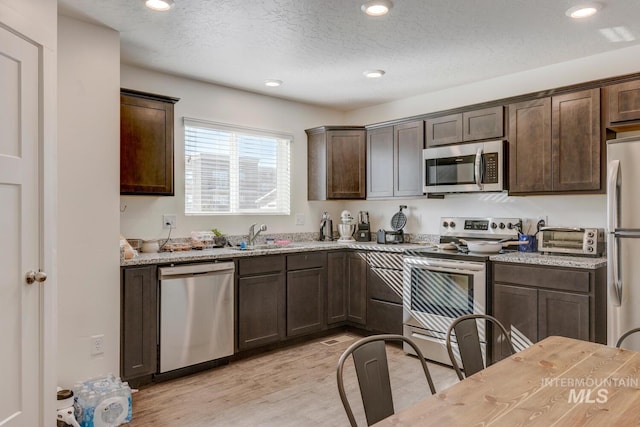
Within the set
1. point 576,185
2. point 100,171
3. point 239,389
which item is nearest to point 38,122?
point 100,171

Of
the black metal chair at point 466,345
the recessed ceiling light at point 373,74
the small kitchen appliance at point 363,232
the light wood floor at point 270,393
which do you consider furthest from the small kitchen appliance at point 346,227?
the black metal chair at point 466,345

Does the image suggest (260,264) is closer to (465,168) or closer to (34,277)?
(34,277)

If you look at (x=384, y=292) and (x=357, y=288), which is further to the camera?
(x=357, y=288)

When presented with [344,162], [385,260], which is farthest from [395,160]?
[385,260]

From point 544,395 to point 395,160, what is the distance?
11.1ft

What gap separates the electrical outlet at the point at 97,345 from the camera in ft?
9.47

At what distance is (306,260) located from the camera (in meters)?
4.16

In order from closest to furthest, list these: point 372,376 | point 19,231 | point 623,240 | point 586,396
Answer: point 586,396 < point 372,376 < point 19,231 < point 623,240

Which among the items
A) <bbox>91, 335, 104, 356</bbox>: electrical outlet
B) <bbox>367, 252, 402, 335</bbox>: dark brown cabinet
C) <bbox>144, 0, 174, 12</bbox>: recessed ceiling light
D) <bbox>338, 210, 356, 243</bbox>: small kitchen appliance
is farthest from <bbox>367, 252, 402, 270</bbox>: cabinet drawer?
<bbox>144, 0, 174, 12</bbox>: recessed ceiling light

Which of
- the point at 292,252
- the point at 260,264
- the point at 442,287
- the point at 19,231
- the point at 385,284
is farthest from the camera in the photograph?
the point at 385,284

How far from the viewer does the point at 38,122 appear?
2.21 metres

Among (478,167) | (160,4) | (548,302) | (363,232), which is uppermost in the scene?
(160,4)

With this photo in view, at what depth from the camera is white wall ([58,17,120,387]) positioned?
2775mm

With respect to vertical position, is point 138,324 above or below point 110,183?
below
